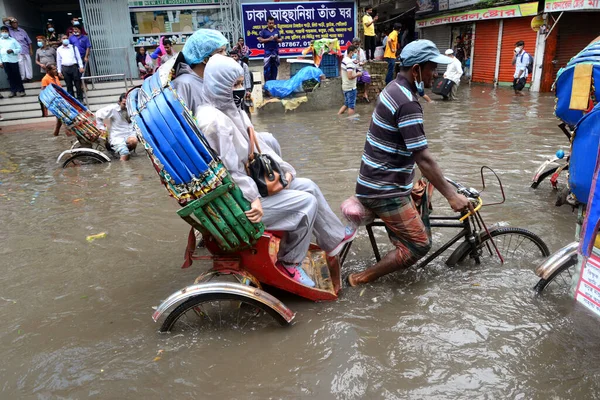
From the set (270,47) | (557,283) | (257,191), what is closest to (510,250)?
(557,283)

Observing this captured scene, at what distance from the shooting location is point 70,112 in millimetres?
7469

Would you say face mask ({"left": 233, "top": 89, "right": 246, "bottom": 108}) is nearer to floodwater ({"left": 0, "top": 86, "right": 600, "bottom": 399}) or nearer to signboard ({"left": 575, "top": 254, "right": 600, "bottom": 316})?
floodwater ({"left": 0, "top": 86, "right": 600, "bottom": 399})

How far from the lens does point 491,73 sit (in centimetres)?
1827

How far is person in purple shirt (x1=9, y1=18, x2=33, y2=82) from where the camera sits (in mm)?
13091

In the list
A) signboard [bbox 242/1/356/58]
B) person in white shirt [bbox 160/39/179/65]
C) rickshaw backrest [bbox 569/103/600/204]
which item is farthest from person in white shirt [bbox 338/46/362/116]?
rickshaw backrest [bbox 569/103/600/204]

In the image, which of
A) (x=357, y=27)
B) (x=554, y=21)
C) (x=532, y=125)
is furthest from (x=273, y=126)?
(x=554, y=21)

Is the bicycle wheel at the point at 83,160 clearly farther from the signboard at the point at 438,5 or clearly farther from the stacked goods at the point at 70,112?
the signboard at the point at 438,5

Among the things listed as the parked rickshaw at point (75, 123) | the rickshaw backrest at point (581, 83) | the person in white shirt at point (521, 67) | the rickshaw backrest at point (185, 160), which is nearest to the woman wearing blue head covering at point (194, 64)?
the rickshaw backrest at point (185, 160)

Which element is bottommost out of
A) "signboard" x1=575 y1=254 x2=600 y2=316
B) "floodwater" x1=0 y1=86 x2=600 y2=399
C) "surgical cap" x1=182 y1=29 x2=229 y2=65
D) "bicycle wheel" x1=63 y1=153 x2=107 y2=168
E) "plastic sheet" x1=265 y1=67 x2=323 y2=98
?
"floodwater" x1=0 y1=86 x2=600 y2=399

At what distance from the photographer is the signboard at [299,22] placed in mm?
15516

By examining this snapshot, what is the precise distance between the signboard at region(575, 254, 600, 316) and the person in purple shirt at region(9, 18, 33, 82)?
15.0 m

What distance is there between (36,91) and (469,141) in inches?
520

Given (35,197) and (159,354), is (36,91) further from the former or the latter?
(159,354)

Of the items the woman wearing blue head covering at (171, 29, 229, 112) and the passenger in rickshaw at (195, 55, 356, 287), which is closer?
the passenger in rickshaw at (195, 55, 356, 287)
